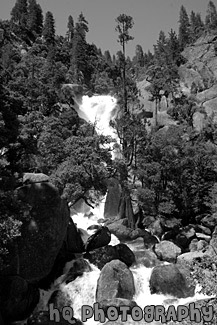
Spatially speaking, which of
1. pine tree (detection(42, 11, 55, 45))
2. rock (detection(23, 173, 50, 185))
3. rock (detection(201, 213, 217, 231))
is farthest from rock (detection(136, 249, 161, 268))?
pine tree (detection(42, 11, 55, 45))

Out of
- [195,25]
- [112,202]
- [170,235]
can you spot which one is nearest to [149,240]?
[170,235]

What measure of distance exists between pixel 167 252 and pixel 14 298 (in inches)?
441

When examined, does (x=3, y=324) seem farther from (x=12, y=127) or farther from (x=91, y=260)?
(x=12, y=127)

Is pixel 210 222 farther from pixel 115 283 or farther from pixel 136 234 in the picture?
pixel 115 283

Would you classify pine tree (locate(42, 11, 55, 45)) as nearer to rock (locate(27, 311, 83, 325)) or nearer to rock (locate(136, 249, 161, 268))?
rock (locate(136, 249, 161, 268))

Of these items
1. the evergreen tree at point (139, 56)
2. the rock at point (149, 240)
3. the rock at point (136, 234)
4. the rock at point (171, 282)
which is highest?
the evergreen tree at point (139, 56)

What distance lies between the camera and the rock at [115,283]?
651 inches

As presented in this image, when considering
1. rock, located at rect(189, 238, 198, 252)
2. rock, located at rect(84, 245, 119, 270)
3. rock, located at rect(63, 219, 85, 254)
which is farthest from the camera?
rock, located at rect(189, 238, 198, 252)

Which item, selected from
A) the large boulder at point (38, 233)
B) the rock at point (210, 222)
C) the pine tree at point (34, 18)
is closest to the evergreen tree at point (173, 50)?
the pine tree at point (34, 18)

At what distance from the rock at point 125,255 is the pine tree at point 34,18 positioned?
7402 cm

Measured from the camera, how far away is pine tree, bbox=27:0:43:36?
8031 centimetres

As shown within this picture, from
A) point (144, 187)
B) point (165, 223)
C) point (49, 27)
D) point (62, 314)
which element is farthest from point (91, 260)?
point (49, 27)

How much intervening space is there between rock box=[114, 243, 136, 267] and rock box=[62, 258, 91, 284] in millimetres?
2485

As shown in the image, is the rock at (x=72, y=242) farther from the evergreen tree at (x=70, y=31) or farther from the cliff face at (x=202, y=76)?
the evergreen tree at (x=70, y=31)
